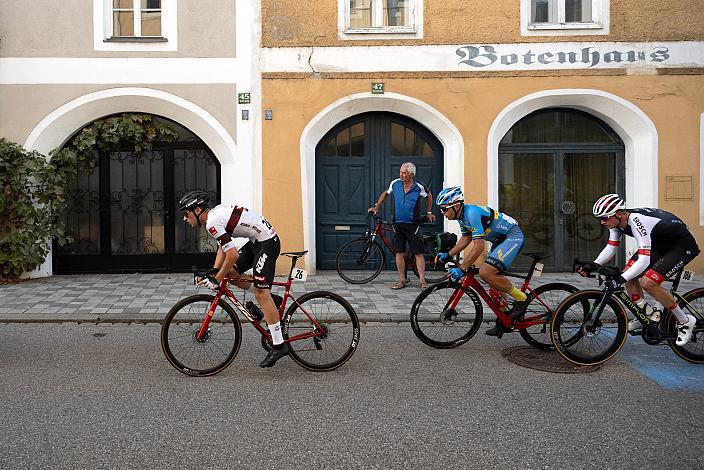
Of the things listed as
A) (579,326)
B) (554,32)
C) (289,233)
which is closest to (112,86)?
(289,233)

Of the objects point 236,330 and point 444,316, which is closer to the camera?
point 236,330

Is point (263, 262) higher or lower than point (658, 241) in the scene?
lower

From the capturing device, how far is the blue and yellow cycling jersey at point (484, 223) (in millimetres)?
5699

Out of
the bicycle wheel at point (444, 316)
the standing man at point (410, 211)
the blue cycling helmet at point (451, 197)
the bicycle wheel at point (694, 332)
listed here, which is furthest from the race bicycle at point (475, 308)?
the standing man at point (410, 211)

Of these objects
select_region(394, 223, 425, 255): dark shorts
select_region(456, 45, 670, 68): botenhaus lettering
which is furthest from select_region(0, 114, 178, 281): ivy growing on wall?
select_region(456, 45, 670, 68): botenhaus lettering

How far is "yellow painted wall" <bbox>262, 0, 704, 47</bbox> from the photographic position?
10562 mm

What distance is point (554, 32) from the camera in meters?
10.6

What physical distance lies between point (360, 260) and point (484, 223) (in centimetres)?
422

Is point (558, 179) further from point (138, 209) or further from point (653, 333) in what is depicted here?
point (138, 209)

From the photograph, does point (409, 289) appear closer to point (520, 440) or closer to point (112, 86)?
point (520, 440)

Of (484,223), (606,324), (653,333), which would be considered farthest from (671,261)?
(484,223)

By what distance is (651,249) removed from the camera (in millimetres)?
5258

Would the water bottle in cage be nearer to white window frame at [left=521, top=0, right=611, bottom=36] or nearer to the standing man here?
the standing man

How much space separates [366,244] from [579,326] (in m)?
5.09
